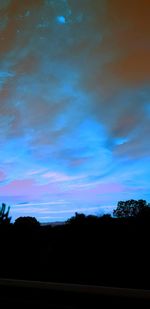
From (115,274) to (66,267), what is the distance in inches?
97.4

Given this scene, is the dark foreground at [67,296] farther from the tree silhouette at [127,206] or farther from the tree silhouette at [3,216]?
the tree silhouette at [127,206]

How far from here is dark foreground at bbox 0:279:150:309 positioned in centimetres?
280

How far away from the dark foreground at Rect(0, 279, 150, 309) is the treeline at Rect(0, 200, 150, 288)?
677cm

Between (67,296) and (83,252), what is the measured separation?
11321mm

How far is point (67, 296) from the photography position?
10.3 ft

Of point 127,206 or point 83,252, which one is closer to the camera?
point 83,252

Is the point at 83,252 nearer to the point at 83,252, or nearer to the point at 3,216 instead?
the point at 83,252

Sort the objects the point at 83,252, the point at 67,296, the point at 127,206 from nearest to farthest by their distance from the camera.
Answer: the point at 67,296, the point at 83,252, the point at 127,206

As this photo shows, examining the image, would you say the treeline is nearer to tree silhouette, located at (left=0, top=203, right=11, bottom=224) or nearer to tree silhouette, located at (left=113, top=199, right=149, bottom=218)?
tree silhouette, located at (left=0, top=203, right=11, bottom=224)

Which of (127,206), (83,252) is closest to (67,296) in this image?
(83,252)

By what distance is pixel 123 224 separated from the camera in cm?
1561

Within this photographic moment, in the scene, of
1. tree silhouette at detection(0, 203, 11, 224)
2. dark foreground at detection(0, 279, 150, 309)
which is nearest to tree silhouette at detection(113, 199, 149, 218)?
tree silhouette at detection(0, 203, 11, 224)

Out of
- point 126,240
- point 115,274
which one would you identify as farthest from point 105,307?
point 126,240

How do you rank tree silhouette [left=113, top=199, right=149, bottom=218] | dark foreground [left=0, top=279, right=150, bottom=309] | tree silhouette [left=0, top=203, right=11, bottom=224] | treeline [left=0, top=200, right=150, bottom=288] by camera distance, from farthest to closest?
tree silhouette [left=113, top=199, right=149, bottom=218], tree silhouette [left=0, top=203, right=11, bottom=224], treeline [left=0, top=200, right=150, bottom=288], dark foreground [left=0, top=279, right=150, bottom=309]
